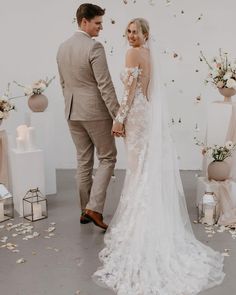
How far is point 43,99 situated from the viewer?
4379mm

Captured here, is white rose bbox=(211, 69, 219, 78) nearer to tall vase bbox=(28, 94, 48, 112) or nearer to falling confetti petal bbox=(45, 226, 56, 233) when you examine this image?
tall vase bbox=(28, 94, 48, 112)

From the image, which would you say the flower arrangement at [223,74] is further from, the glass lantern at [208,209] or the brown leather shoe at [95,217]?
the brown leather shoe at [95,217]

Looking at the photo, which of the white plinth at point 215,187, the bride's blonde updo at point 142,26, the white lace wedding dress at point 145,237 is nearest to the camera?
the white lace wedding dress at point 145,237

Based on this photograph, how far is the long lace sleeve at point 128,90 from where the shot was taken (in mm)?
2975

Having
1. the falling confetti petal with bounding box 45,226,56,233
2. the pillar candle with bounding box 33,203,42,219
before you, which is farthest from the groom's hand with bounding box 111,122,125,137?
the pillar candle with bounding box 33,203,42,219

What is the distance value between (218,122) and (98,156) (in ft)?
3.69

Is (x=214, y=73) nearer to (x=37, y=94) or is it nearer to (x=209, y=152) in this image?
(x=209, y=152)

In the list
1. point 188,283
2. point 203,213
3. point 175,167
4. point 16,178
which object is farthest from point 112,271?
point 16,178

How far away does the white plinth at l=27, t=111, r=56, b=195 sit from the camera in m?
4.36

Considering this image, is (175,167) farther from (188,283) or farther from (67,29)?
(67,29)

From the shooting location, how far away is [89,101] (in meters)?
3.34

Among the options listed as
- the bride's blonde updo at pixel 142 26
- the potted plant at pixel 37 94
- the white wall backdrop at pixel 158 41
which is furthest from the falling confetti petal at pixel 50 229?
the white wall backdrop at pixel 158 41

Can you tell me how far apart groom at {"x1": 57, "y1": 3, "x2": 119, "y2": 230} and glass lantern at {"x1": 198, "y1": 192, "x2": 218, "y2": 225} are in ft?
2.62

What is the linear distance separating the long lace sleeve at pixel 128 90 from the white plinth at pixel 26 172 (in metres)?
1.06
